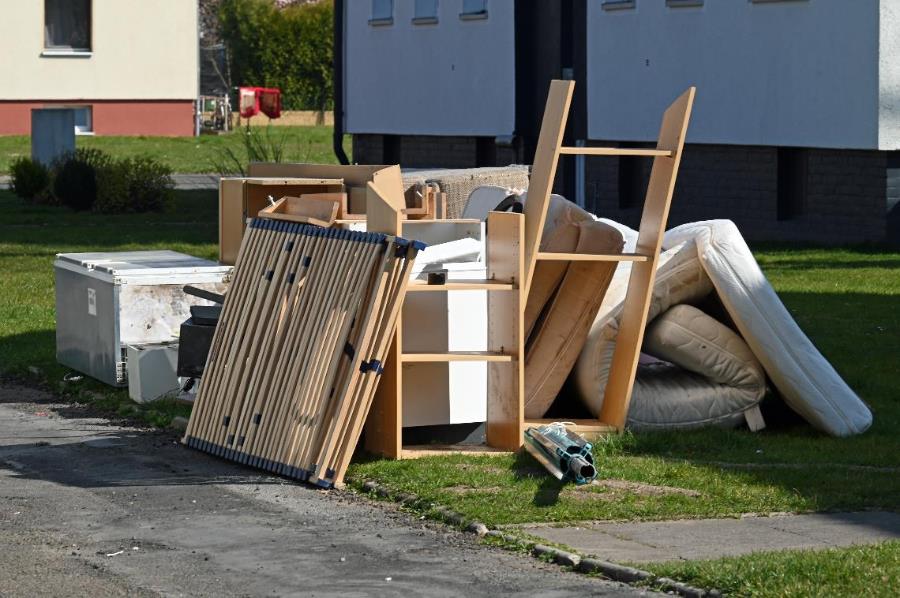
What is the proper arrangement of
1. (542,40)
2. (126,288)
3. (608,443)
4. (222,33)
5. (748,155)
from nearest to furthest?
(608,443) < (126,288) < (748,155) < (542,40) < (222,33)

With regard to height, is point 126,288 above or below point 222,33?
below

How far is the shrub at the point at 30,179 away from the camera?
99.9ft

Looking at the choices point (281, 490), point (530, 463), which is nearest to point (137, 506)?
point (281, 490)

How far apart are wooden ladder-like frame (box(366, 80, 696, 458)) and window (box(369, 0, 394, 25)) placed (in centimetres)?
2113

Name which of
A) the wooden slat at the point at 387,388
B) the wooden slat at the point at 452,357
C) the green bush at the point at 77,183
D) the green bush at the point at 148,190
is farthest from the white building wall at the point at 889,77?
the green bush at the point at 77,183

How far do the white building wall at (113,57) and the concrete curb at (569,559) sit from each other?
141ft

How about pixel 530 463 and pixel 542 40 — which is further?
pixel 542 40

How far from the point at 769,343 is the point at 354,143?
2392cm

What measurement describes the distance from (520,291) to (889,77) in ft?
40.9

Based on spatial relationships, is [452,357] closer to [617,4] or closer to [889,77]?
[889,77]

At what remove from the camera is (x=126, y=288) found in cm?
1225

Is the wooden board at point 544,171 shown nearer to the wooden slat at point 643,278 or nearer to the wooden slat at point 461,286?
the wooden slat at point 461,286

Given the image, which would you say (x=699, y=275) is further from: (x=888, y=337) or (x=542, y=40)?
(x=542, y=40)

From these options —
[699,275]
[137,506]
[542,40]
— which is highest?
[542,40]
